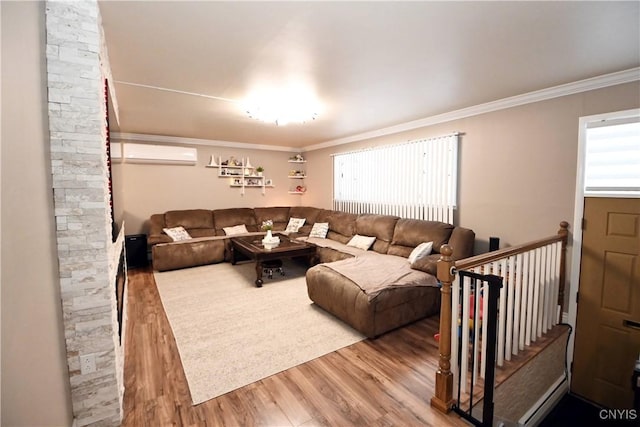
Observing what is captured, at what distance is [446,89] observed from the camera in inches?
116

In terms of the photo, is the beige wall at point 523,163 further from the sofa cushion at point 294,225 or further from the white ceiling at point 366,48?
the sofa cushion at point 294,225

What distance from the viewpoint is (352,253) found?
4301mm

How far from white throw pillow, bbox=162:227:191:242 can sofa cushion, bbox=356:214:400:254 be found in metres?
3.21

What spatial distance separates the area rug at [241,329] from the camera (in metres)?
2.21

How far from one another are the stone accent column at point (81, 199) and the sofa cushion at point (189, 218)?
4.12 metres

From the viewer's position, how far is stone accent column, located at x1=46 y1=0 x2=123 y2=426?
1.45 meters

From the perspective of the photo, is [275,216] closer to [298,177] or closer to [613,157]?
[298,177]

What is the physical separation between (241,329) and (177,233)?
3089mm

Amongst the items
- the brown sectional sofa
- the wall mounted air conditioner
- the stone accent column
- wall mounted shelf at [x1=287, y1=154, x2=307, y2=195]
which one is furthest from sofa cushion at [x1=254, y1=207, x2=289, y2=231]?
the stone accent column

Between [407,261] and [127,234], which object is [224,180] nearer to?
[127,234]

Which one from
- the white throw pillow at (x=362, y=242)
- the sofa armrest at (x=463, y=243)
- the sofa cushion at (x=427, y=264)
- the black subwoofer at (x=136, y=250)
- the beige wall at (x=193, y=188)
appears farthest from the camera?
the beige wall at (x=193, y=188)

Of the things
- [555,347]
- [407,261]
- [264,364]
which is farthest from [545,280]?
[264,364]

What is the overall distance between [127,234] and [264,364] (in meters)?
4.48

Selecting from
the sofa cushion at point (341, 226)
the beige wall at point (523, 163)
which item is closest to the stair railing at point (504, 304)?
the beige wall at point (523, 163)
